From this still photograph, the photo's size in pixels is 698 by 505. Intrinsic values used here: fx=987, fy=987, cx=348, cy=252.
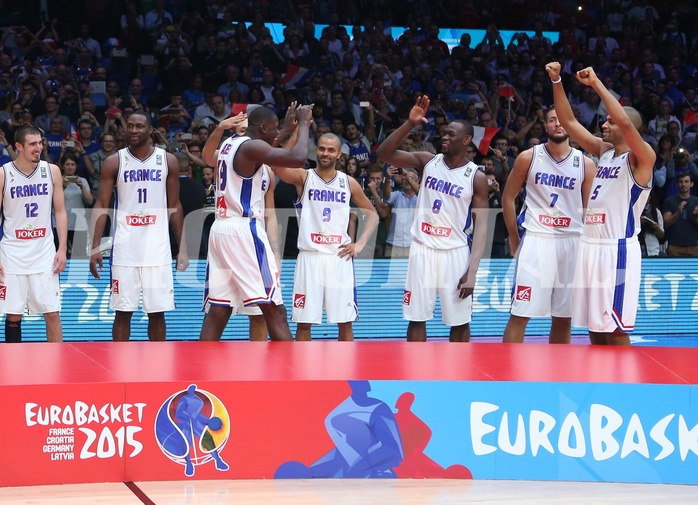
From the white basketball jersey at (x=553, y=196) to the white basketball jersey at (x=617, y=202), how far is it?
0.52 meters

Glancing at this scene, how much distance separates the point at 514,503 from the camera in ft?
15.6

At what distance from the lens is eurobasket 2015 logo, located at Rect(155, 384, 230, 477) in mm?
4902

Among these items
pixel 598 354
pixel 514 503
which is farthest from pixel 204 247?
pixel 514 503

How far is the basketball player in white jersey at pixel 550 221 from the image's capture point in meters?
6.81

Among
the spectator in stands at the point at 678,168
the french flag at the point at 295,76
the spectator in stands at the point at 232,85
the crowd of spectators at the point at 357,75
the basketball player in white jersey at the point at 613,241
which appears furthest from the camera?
the french flag at the point at 295,76

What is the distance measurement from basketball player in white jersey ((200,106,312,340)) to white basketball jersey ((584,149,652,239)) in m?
1.94

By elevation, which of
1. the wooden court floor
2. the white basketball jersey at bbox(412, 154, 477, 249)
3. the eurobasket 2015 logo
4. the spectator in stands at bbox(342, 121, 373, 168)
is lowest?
the wooden court floor

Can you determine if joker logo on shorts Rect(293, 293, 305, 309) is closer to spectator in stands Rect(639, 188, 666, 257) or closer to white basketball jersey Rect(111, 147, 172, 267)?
white basketball jersey Rect(111, 147, 172, 267)

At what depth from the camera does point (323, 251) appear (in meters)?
7.63

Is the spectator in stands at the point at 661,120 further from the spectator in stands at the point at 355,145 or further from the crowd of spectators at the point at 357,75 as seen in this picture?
the spectator in stands at the point at 355,145

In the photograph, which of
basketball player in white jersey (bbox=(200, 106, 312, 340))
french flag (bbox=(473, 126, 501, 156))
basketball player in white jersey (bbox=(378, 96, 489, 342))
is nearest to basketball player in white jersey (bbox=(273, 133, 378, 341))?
basketball player in white jersey (bbox=(378, 96, 489, 342))

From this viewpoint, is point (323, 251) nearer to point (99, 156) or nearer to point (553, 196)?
point (553, 196)

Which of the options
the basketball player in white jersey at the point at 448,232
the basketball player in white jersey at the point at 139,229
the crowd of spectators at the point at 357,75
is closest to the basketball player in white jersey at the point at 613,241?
the basketball player in white jersey at the point at 448,232

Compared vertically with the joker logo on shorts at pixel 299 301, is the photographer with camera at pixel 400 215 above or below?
above
